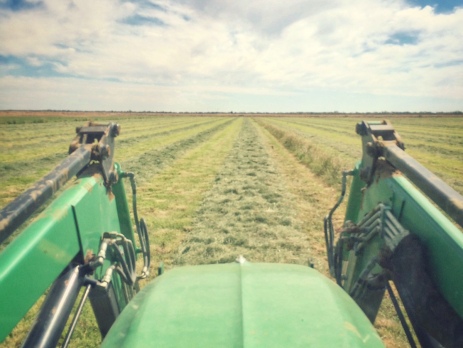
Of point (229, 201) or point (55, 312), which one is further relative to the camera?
point (229, 201)

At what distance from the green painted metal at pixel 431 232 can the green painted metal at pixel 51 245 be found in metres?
1.87

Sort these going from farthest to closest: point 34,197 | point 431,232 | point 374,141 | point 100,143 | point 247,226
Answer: point 247,226
point 374,141
point 100,143
point 431,232
point 34,197

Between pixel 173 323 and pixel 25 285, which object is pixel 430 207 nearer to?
pixel 173 323

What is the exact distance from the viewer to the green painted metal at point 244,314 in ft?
4.11

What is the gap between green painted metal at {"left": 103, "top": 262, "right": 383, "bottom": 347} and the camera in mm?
1253

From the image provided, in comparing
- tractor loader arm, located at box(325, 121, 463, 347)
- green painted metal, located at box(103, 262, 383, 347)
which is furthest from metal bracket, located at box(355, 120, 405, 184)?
green painted metal, located at box(103, 262, 383, 347)

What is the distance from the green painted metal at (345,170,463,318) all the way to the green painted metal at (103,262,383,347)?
425mm

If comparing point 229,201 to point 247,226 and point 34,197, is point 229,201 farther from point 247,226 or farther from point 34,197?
point 34,197

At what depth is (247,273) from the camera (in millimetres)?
1778

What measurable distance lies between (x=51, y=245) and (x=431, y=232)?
1911mm

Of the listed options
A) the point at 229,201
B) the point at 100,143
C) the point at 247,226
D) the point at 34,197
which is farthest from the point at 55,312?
the point at 229,201

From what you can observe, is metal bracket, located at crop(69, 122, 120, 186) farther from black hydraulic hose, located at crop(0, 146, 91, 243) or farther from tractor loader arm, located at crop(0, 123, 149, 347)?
black hydraulic hose, located at crop(0, 146, 91, 243)

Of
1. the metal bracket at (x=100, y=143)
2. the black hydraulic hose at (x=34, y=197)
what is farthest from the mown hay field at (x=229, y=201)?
the black hydraulic hose at (x=34, y=197)

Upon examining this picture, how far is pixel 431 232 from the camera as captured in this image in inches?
63.1
